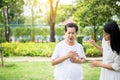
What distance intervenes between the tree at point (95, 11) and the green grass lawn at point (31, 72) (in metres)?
4.98

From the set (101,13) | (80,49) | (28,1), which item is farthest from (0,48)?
(28,1)

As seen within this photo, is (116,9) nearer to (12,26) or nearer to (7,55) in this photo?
(7,55)

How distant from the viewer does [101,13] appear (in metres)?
16.7

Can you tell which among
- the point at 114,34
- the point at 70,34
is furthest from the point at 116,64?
the point at 70,34

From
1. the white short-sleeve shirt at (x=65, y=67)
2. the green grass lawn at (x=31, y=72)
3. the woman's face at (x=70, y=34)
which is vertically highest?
the woman's face at (x=70, y=34)

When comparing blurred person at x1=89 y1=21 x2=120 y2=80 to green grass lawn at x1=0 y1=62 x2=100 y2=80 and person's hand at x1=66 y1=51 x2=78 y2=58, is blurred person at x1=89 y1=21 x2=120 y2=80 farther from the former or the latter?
green grass lawn at x1=0 y1=62 x2=100 y2=80

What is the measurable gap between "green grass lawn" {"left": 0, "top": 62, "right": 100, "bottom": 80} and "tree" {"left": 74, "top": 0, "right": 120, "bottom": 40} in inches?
196

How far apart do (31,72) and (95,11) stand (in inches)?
278

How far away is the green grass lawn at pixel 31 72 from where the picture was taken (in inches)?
380

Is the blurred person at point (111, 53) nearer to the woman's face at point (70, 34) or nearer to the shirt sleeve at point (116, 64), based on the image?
the shirt sleeve at point (116, 64)

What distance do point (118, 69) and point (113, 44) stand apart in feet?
1.08

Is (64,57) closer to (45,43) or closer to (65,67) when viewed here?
(65,67)

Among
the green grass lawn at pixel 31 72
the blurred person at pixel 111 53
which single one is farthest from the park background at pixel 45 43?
the blurred person at pixel 111 53

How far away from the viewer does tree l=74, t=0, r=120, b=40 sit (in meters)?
16.0
